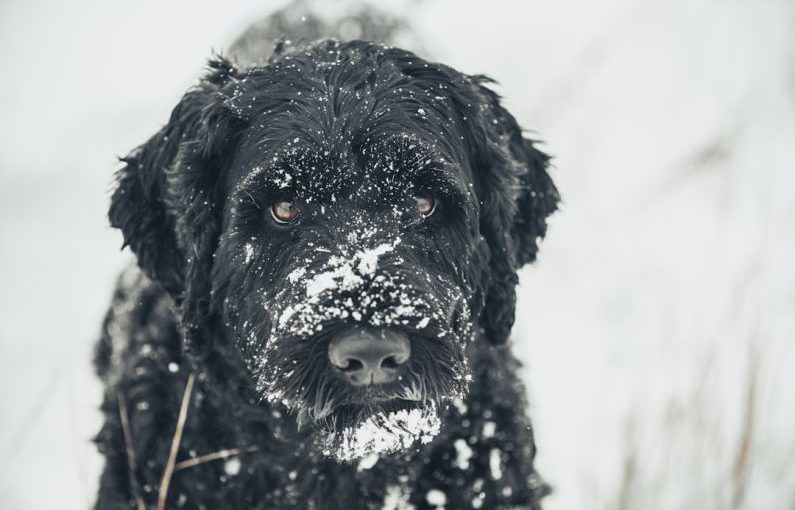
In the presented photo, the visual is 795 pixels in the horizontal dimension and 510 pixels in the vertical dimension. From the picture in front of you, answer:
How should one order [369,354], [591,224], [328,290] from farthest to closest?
[591,224] < [328,290] < [369,354]

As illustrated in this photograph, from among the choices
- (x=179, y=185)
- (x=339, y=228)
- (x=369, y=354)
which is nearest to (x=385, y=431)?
(x=369, y=354)

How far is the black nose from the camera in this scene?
2188 mm

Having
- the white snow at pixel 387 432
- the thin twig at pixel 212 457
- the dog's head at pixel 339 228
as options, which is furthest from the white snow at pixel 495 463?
the thin twig at pixel 212 457

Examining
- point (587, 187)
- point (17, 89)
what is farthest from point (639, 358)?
point (17, 89)

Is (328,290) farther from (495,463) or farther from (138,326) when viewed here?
(138,326)

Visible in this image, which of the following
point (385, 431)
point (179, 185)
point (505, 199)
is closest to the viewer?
point (385, 431)

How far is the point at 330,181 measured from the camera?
2.56 meters

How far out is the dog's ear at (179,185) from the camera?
283 centimetres

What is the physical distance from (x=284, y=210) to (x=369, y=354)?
2.32 ft

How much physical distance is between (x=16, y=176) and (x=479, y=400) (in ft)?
16.2

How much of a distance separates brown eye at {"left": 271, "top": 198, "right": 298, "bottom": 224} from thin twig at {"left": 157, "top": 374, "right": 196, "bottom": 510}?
2.85 feet

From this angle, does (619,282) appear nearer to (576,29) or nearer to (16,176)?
(576,29)

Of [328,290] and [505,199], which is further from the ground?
[505,199]

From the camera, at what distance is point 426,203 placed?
269 centimetres
